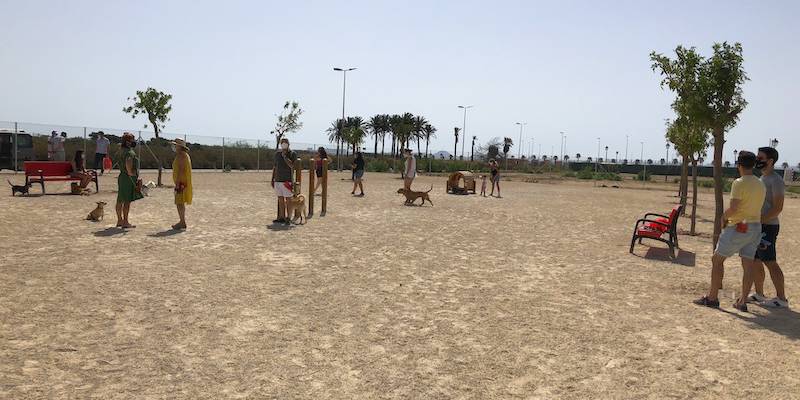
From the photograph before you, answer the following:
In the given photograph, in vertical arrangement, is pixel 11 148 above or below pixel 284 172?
above

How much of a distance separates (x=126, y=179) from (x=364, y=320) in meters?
6.24

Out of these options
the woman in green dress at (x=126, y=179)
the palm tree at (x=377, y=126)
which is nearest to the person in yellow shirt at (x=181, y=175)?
the woman in green dress at (x=126, y=179)

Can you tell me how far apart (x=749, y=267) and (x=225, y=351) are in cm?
498

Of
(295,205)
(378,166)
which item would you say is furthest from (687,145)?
(378,166)

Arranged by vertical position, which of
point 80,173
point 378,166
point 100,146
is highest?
point 100,146

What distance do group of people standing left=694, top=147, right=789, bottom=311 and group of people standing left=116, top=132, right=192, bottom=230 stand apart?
7.76 meters

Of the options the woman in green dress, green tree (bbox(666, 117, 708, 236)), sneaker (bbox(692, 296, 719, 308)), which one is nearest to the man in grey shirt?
sneaker (bbox(692, 296, 719, 308))

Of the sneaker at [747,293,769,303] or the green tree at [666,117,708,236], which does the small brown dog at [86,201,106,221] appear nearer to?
the sneaker at [747,293,769,303]

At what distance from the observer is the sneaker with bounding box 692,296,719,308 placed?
6305 mm

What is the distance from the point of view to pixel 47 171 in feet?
51.4

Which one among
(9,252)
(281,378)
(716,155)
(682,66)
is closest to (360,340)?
(281,378)

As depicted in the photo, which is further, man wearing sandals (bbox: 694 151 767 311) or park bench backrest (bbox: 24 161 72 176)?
park bench backrest (bbox: 24 161 72 176)

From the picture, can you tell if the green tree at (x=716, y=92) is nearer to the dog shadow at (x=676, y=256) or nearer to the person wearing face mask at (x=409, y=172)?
the dog shadow at (x=676, y=256)

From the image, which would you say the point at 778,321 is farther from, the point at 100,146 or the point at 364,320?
the point at 100,146
